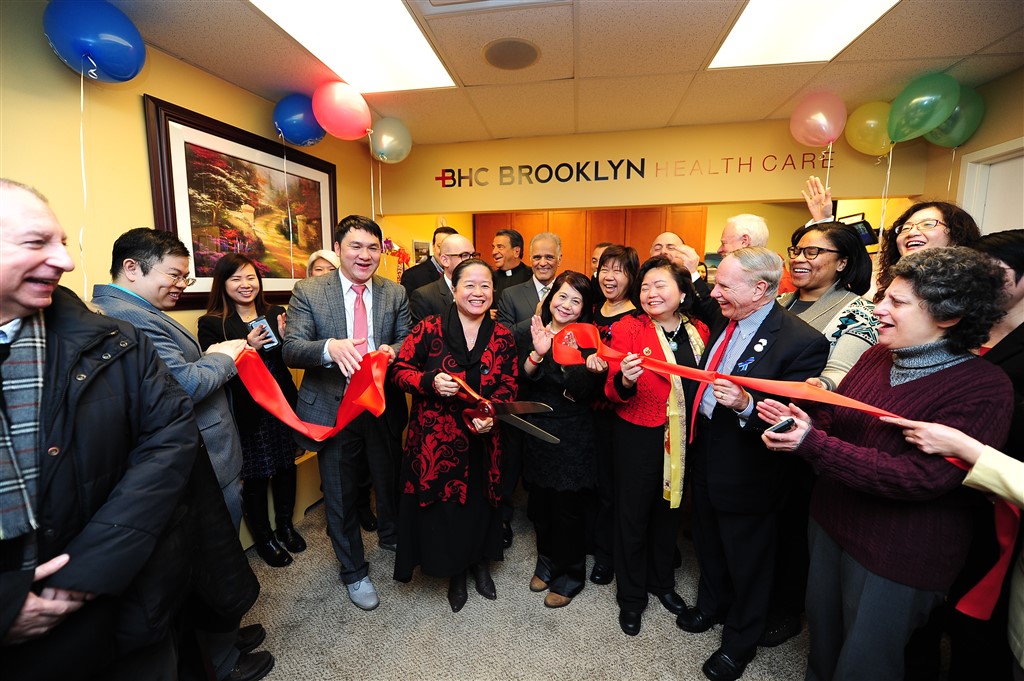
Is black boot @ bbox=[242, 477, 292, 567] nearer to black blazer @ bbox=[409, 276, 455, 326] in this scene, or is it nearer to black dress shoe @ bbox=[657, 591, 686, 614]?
black blazer @ bbox=[409, 276, 455, 326]

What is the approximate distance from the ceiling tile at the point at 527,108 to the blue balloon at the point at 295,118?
1.22 meters

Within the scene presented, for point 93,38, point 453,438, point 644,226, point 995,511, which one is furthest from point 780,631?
point 644,226

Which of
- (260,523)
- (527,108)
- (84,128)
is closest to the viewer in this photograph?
(84,128)

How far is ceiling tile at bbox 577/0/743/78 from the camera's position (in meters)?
2.29

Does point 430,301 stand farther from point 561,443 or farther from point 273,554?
point 273,554

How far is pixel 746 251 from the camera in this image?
5.57ft

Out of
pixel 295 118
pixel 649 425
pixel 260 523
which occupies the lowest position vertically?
pixel 260 523

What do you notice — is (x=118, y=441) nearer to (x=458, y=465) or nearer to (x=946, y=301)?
(x=458, y=465)

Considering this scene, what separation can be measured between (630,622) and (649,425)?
0.99 meters

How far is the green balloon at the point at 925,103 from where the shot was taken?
117 inches

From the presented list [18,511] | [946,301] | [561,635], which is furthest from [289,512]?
[946,301]

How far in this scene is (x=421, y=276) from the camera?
372 centimetres

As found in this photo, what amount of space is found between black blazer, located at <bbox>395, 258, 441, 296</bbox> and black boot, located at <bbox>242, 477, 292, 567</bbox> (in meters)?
1.83

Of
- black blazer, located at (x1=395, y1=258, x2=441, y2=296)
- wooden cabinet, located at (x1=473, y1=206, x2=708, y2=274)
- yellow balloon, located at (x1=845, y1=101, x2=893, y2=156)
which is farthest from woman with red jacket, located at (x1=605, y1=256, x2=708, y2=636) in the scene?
wooden cabinet, located at (x1=473, y1=206, x2=708, y2=274)
